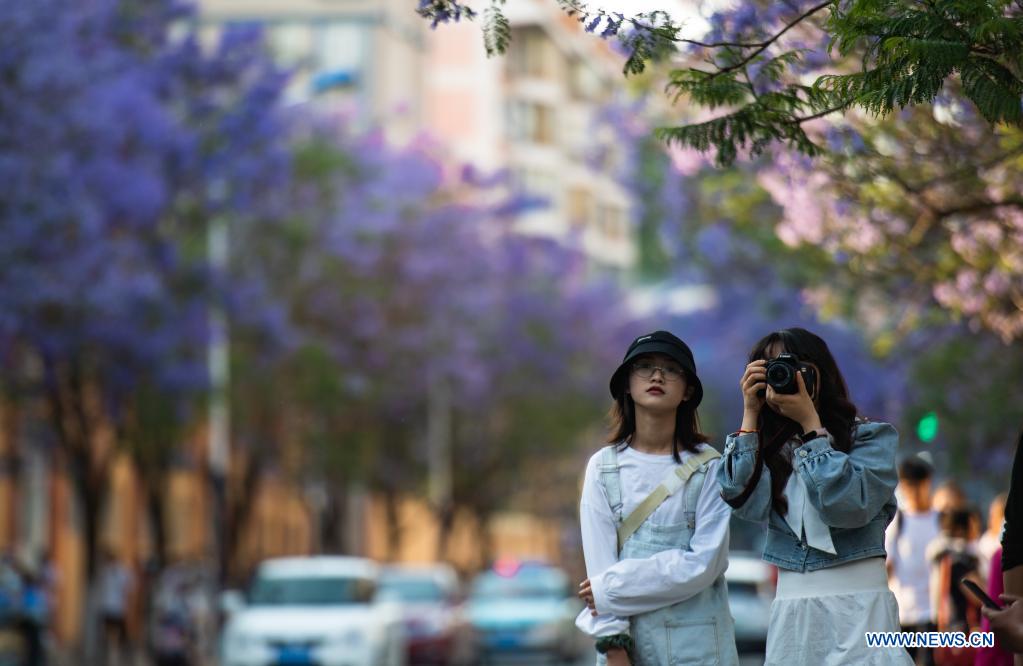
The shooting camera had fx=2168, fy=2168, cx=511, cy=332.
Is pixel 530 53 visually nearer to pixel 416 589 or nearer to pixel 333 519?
pixel 333 519

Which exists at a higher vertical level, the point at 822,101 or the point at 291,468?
the point at 291,468

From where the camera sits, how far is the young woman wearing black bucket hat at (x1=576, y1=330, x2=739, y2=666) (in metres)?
6.73

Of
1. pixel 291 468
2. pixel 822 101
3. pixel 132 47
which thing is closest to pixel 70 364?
pixel 132 47

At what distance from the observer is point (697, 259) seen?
26703 millimetres

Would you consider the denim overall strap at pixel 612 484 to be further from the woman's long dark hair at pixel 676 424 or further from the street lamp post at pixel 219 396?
the street lamp post at pixel 219 396

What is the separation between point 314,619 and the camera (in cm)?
2250

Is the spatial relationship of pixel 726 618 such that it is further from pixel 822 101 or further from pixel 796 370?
pixel 822 101

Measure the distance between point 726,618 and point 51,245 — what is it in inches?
707

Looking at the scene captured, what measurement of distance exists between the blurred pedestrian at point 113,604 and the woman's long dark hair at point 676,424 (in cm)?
2217

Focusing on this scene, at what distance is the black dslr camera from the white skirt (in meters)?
0.53

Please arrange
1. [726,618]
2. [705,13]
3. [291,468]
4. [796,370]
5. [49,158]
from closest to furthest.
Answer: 1. [796,370]
2. [726,618]
3. [705,13]
4. [49,158]
5. [291,468]

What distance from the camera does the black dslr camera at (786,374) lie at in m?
6.32

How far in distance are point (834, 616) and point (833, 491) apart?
1.25 ft

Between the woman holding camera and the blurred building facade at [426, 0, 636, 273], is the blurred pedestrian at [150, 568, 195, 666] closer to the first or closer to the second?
the woman holding camera
